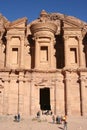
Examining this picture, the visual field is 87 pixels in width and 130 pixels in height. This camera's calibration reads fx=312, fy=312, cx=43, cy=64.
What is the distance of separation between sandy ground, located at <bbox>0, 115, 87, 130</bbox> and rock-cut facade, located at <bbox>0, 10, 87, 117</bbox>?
2601 millimetres

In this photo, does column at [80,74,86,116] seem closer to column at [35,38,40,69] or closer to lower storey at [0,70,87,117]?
lower storey at [0,70,87,117]

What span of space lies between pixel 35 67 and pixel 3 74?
3.25m

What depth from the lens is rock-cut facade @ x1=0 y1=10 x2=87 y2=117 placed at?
29828mm

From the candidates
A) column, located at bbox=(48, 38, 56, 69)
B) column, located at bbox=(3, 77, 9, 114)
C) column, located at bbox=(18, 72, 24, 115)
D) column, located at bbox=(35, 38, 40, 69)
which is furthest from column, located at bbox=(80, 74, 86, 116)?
column, located at bbox=(3, 77, 9, 114)

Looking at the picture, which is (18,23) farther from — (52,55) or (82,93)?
(82,93)

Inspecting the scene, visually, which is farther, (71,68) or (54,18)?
(54,18)

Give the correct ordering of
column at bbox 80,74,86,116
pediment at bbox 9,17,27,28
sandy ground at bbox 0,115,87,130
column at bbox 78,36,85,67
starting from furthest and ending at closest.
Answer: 1. pediment at bbox 9,17,27,28
2. column at bbox 78,36,85,67
3. column at bbox 80,74,86,116
4. sandy ground at bbox 0,115,87,130

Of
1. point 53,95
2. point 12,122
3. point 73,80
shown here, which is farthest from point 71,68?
point 12,122

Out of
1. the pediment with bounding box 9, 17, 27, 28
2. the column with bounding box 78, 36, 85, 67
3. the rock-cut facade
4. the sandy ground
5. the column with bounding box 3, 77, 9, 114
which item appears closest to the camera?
the sandy ground

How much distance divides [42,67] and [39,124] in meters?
8.50

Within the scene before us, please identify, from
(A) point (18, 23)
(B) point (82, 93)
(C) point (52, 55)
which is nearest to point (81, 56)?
(C) point (52, 55)

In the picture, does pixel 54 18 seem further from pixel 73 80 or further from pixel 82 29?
pixel 73 80

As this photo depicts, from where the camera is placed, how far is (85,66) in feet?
106

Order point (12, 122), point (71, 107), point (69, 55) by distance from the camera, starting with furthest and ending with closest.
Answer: point (69, 55) → point (71, 107) → point (12, 122)
